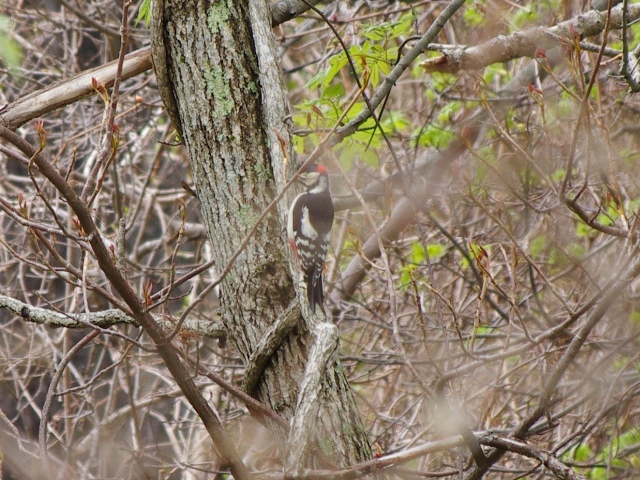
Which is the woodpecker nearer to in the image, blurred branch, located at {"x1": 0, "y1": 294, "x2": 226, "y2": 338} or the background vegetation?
the background vegetation

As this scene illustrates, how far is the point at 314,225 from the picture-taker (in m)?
Answer: 3.58

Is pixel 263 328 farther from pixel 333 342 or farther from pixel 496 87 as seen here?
pixel 496 87

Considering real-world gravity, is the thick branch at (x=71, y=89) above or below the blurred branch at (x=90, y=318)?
above

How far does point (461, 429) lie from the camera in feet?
7.04

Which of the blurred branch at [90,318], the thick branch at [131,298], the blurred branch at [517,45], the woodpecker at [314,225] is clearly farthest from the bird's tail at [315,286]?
the blurred branch at [517,45]

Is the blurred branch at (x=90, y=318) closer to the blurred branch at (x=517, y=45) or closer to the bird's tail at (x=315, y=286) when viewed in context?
the bird's tail at (x=315, y=286)

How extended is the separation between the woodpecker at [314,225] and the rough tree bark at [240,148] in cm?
33

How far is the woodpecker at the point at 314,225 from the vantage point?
3156 mm

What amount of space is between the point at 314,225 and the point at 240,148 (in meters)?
0.98

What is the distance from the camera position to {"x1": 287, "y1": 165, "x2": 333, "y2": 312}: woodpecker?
316 centimetres

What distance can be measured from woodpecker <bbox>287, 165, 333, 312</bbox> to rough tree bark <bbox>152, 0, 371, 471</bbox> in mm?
330

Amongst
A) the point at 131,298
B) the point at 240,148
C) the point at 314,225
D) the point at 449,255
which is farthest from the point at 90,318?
the point at 449,255

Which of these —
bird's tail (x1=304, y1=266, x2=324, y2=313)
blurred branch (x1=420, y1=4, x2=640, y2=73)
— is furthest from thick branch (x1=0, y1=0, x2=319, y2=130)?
bird's tail (x1=304, y1=266, x2=324, y2=313)

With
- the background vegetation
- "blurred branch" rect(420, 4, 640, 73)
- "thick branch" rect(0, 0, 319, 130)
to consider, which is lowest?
the background vegetation
